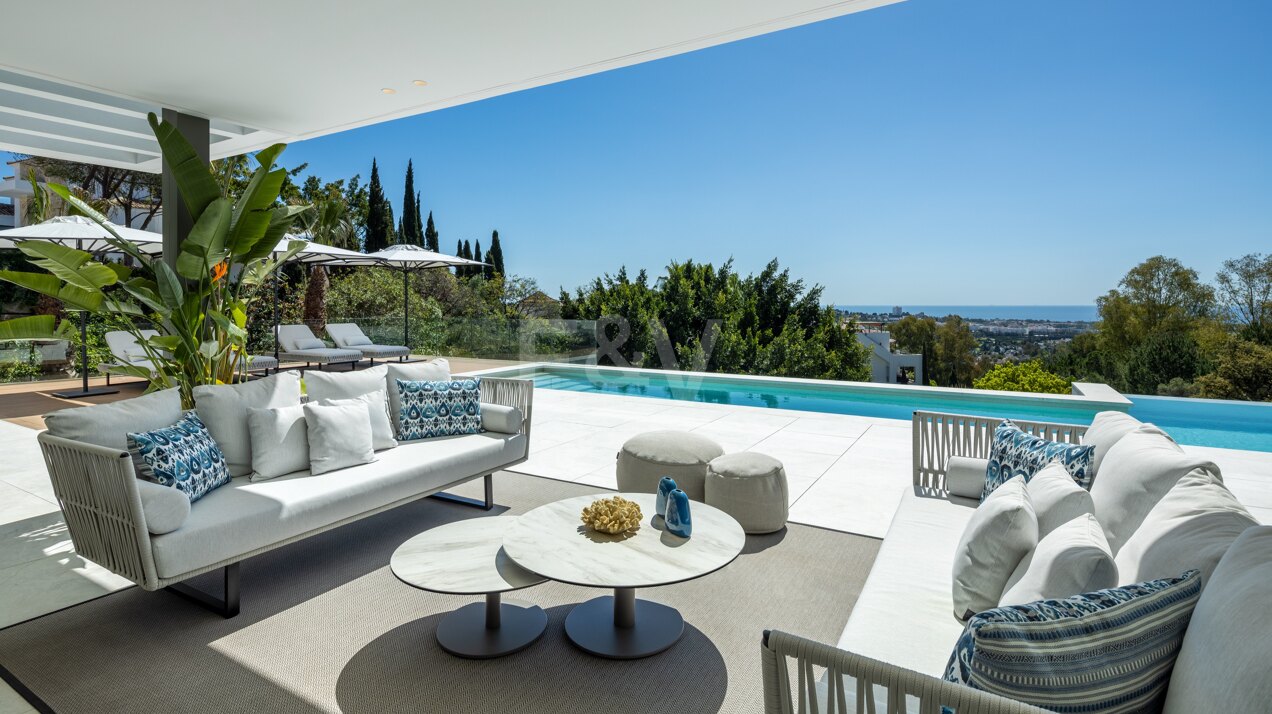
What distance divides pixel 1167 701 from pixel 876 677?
1.60 ft

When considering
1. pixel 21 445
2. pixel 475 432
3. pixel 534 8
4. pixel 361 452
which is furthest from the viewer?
pixel 21 445

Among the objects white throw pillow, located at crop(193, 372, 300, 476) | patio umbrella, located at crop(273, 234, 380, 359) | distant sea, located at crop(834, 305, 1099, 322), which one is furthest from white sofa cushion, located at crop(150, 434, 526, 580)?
distant sea, located at crop(834, 305, 1099, 322)

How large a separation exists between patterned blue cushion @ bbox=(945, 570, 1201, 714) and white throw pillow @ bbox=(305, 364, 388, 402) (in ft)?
11.4

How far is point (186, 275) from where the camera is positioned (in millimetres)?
3621

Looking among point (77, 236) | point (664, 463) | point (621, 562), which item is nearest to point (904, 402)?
point (664, 463)

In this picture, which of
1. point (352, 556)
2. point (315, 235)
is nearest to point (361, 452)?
point (352, 556)

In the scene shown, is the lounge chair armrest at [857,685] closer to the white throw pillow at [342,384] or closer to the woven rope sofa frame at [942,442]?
the woven rope sofa frame at [942,442]

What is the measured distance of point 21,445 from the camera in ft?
18.4

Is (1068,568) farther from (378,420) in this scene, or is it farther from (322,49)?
(322,49)

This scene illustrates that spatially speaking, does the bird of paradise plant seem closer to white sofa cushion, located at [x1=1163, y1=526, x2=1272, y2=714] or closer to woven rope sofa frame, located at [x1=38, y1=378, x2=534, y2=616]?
woven rope sofa frame, located at [x1=38, y1=378, x2=534, y2=616]

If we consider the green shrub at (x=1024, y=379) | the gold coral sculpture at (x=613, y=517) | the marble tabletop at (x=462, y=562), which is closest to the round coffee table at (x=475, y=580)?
the marble tabletop at (x=462, y=562)

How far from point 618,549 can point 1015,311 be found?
22.4 metres

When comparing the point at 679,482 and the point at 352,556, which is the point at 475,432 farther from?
the point at 679,482

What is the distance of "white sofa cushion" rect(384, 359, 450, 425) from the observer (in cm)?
408
